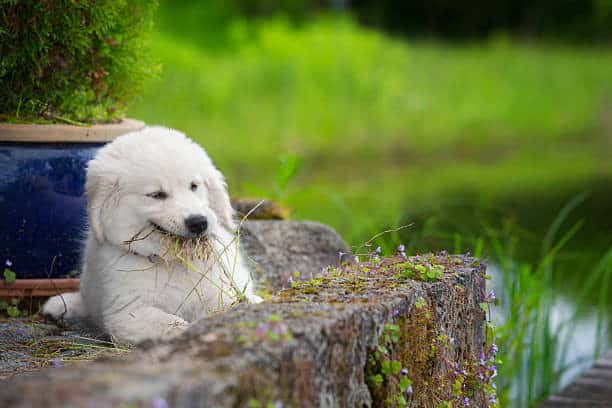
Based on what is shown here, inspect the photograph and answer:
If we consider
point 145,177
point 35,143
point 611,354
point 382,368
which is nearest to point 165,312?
point 145,177

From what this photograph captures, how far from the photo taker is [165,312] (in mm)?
3277

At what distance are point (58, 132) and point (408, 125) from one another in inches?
493

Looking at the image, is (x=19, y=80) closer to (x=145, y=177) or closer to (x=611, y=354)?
(x=145, y=177)

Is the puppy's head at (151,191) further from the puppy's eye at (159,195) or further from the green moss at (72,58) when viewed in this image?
the green moss at (72,58)

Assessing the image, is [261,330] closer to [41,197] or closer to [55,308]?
[55,308]

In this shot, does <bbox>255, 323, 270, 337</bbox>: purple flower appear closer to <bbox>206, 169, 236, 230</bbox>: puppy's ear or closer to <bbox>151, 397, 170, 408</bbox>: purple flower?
<bbox>151, 397, 170, 408</bbox>: purple flower

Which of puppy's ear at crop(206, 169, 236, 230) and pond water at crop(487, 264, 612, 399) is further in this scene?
pond water at crop(487, 264, 612, 399)

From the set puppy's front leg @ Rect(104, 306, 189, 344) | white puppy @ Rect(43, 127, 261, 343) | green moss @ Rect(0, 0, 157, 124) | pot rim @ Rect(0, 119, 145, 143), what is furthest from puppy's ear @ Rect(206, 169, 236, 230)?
green moss @ Rect(0, 0, 157, 124)

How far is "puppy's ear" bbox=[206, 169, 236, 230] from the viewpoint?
3.43 meters

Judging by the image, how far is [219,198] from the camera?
3488mm

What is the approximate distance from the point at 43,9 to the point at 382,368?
2.69 m

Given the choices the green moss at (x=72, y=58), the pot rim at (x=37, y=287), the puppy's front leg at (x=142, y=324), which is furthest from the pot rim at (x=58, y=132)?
the puppy's front leg at (x=142, y=324)

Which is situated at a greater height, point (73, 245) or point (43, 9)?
point (43, 9)

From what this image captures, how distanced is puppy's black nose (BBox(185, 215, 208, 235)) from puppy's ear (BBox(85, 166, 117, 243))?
354mm
